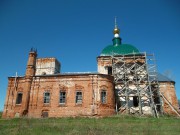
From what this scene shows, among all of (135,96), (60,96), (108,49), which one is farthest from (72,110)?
(108,49)

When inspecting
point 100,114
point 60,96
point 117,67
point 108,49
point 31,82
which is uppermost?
point 108,49

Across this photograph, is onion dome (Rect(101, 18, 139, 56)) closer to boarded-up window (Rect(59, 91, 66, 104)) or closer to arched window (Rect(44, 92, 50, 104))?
boarded-up window (Rect(59, 91, 66, 104))

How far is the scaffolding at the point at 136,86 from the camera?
22500 millimetres

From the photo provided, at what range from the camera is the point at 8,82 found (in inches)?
934

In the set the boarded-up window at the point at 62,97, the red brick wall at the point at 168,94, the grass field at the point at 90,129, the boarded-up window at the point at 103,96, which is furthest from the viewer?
the red brick wall at the point at 168,94

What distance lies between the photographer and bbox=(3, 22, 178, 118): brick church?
21.3 meters

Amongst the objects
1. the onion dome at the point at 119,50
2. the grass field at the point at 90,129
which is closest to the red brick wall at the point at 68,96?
the onion dome at the point at 119,50

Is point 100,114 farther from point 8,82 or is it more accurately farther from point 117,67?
point 8,82

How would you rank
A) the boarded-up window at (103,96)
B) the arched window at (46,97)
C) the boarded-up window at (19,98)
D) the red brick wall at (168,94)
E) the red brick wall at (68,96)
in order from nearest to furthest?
the red brick wall at (68,96) → the boarded-up window at (103,96) → the arched window at (46,97) → the boarded-up window at (19,98) → the red brick wall at (168,94)

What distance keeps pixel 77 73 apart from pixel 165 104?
11.6m

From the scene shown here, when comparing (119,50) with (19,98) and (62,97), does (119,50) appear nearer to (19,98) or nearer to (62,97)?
(62,97)

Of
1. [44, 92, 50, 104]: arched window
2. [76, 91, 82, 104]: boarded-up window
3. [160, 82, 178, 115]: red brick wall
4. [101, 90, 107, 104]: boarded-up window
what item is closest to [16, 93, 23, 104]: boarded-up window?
[44, 92, 50, 104]: arched window

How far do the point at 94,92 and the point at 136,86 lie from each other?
5.59m

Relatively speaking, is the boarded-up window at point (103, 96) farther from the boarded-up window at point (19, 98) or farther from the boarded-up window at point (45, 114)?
the boarded-up window at point (19, 98)
